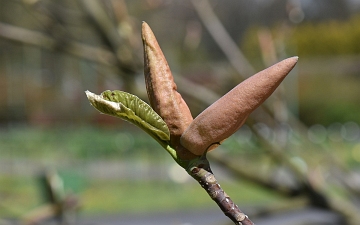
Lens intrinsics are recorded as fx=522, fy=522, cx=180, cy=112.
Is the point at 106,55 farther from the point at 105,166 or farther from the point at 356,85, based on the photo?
the point at 356,85

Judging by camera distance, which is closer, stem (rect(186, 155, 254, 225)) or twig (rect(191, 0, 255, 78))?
stem (rect(186, 155, 254, 225))

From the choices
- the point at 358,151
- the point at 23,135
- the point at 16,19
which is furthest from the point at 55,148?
the point at 358,151

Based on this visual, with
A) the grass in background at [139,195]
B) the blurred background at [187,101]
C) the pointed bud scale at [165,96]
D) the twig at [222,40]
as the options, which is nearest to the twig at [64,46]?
the blurred background at [187,101]

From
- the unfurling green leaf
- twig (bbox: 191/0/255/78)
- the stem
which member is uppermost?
twig (bbox: 191/0/255/78)

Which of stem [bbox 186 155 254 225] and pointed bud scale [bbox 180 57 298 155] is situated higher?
pointed bud scale [bbox 180 57 298 155]

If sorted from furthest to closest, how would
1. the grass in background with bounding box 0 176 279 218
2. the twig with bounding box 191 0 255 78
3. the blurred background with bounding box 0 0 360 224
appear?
the grass in background with bounding box 0 176 279 218 → the twig with bounding box 191 0 255 78 → the blurred background with bounding box 0 0 360 224

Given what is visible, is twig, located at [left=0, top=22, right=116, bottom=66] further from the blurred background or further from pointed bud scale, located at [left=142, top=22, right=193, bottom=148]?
pointed bud scale, located at [left=142, top=22, right=193, bottom=148]

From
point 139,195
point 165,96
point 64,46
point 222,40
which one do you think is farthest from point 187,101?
point 139,195

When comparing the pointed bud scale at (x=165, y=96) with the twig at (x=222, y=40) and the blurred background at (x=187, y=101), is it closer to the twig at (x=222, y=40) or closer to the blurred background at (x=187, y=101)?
the blurred background at (x=187, y=101)

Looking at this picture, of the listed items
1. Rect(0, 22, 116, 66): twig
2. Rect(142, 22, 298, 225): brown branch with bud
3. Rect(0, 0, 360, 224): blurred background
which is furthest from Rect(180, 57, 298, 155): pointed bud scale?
Rect(0, 22, 116, 66): twig
